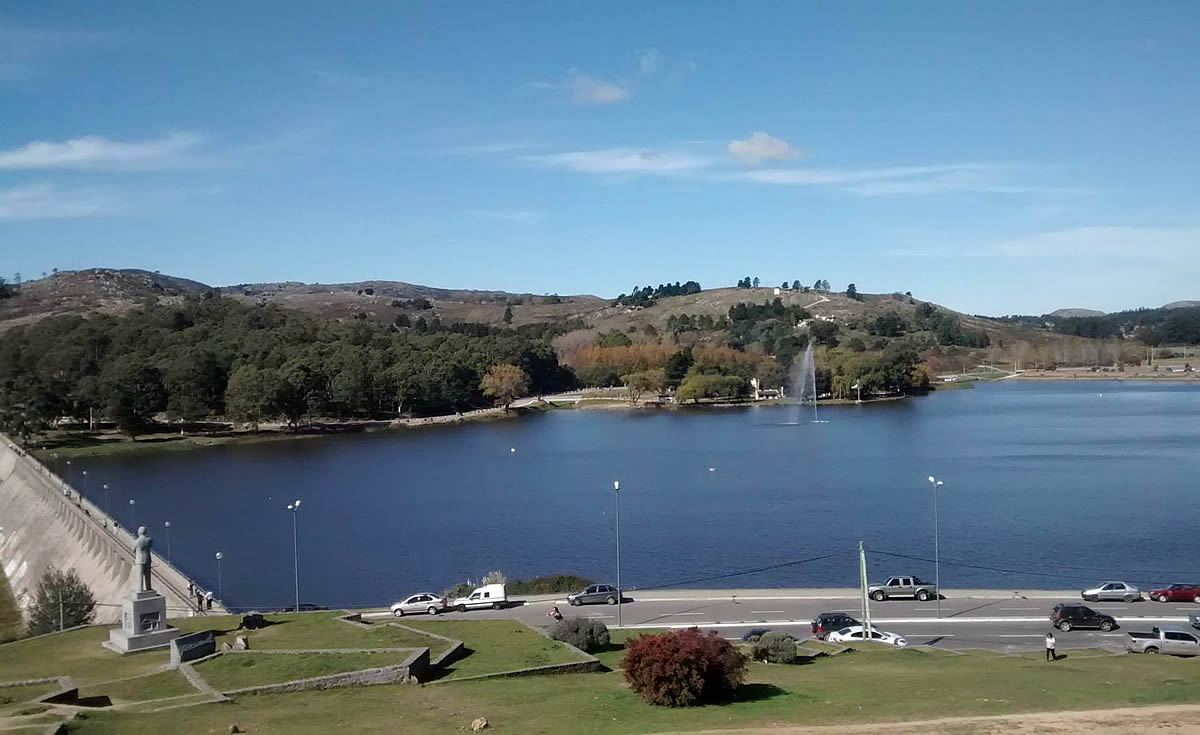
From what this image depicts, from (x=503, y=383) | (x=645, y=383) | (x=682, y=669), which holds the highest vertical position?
(x=503, y=383)

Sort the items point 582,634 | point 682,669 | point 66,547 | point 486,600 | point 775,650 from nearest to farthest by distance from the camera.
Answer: point 682,669 < point 775,650 < point 582,634 < point 486,600 < point 66,547

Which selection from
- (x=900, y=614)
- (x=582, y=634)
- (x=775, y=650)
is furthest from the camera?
(x=900, y=614)

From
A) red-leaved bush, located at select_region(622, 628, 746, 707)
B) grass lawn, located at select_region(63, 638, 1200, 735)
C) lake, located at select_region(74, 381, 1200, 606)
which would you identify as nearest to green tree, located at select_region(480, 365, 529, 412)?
lake, located at select_region(74, 381, 1200, 606)

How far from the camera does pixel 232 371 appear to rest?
11825 centimetres

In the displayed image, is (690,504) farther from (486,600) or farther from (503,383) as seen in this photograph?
(503,383)

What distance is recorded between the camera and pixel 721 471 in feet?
254

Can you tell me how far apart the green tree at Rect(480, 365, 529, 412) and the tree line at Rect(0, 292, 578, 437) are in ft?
0.96

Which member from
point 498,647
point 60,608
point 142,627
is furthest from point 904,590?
point 60,608

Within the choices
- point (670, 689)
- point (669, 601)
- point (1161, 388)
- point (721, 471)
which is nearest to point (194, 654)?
point (670, 689)

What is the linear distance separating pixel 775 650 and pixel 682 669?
6335mm

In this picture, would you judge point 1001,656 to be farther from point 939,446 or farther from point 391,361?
point 391,361

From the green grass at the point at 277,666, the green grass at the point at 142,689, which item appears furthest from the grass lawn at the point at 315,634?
the green grass at the point at 142,689

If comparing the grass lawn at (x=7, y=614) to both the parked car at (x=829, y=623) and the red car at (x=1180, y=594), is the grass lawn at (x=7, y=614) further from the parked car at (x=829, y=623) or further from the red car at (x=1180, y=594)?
the red car at (x=1180, y=594)

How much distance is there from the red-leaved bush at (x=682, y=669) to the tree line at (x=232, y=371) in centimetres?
9757
